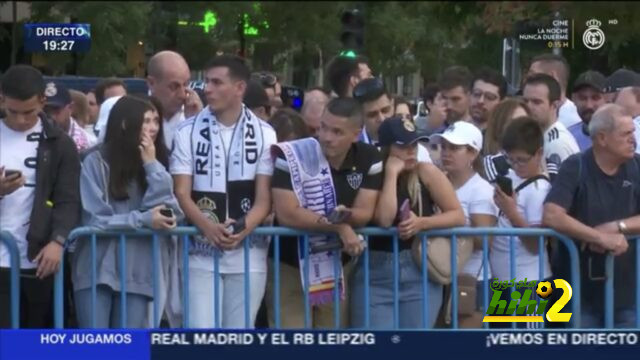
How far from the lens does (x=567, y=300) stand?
7559 millimetres

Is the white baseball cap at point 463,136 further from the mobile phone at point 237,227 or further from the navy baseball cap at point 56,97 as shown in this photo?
the navy baseball cap at point 56,97

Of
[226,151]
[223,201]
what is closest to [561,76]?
[226,151]

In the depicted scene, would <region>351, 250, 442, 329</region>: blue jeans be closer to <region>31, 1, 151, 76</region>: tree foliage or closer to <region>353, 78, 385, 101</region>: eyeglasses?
<region>353, 78, 385, 101</region>: eyeglasses

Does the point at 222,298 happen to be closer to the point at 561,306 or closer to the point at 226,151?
the point at 226,151

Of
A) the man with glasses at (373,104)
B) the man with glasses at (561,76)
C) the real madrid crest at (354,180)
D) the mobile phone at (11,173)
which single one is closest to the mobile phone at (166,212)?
the mobile phone at (11,173)

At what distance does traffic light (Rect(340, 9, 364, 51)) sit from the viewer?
6074mm

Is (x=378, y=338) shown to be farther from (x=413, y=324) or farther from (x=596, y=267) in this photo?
(x=596, y=267)

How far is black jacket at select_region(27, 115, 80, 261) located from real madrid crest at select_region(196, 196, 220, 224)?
0.68 meters

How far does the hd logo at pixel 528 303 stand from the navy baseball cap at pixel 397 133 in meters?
0.97

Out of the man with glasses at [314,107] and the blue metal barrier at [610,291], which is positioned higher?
the man with glasses at [314,107]

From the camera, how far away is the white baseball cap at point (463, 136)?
312 inches

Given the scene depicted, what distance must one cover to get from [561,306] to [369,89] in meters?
1.88

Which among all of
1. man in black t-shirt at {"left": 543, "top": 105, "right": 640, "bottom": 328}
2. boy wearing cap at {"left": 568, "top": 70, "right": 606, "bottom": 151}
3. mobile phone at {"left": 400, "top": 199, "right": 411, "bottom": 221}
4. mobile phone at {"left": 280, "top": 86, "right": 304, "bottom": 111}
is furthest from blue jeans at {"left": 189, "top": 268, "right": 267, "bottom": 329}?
mobile phone at {"left": 280, "top": 86, "right": 304, "bottom": 111}

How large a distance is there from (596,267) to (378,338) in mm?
1434
